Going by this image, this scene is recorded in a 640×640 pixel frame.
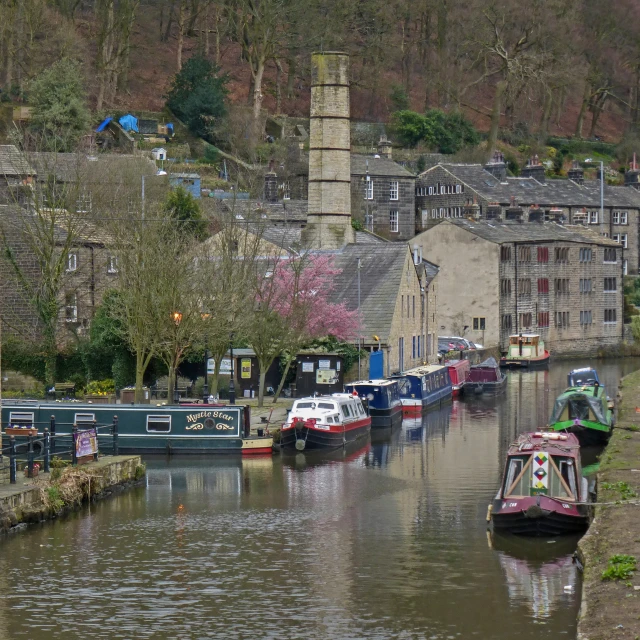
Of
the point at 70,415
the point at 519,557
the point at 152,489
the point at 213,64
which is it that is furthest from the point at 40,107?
the point at 519,557

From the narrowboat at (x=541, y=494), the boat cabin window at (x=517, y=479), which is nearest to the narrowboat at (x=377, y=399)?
the narrowboat at (x=541, y=494)

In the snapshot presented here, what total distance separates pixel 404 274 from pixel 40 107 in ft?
119

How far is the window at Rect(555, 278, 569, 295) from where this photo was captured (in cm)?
9488

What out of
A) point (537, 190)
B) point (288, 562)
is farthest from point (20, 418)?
point (537, 190)

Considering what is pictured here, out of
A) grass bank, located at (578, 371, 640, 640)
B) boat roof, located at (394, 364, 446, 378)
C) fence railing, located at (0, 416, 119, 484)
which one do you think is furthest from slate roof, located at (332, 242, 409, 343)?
grass bank, located at (578, 371, 640, 640)

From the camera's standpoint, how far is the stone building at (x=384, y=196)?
331 ft

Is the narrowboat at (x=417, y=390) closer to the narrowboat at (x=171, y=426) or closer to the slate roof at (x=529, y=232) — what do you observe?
the narrowboat at (x=171, y=426)

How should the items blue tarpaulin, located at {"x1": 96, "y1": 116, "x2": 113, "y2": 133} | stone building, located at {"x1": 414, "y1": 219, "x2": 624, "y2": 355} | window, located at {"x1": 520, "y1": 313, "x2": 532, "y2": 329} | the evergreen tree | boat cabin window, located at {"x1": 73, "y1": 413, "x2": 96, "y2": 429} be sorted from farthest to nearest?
blue tarpaulin, located at {"x1": 96, "y1": 116, "x2": 113, "y2": 133} < window, located at {"x1": 520, "y1": 313, "x2": 532, "y2": 329} < the evergreen tree < stone building, located at {"x1": 414, "y1": 219, "x2": 624, "y2": 355} < boat cabin window, located at {"x1": 73, "y1": 413, "x2": 96, "y2": 429}

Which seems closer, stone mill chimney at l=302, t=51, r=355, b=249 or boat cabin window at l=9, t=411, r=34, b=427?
boat cabin window at l=9, t=411, r=34, b=427

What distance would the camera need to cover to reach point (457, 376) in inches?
2699

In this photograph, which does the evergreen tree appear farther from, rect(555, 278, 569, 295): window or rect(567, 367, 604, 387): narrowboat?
rect(567, 367, 604, 387): narrowboat

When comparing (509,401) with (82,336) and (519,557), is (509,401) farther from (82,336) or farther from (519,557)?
(519,557)

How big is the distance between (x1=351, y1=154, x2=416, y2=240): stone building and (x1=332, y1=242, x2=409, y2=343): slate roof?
32814 millimetres

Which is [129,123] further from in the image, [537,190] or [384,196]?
[537,190]
